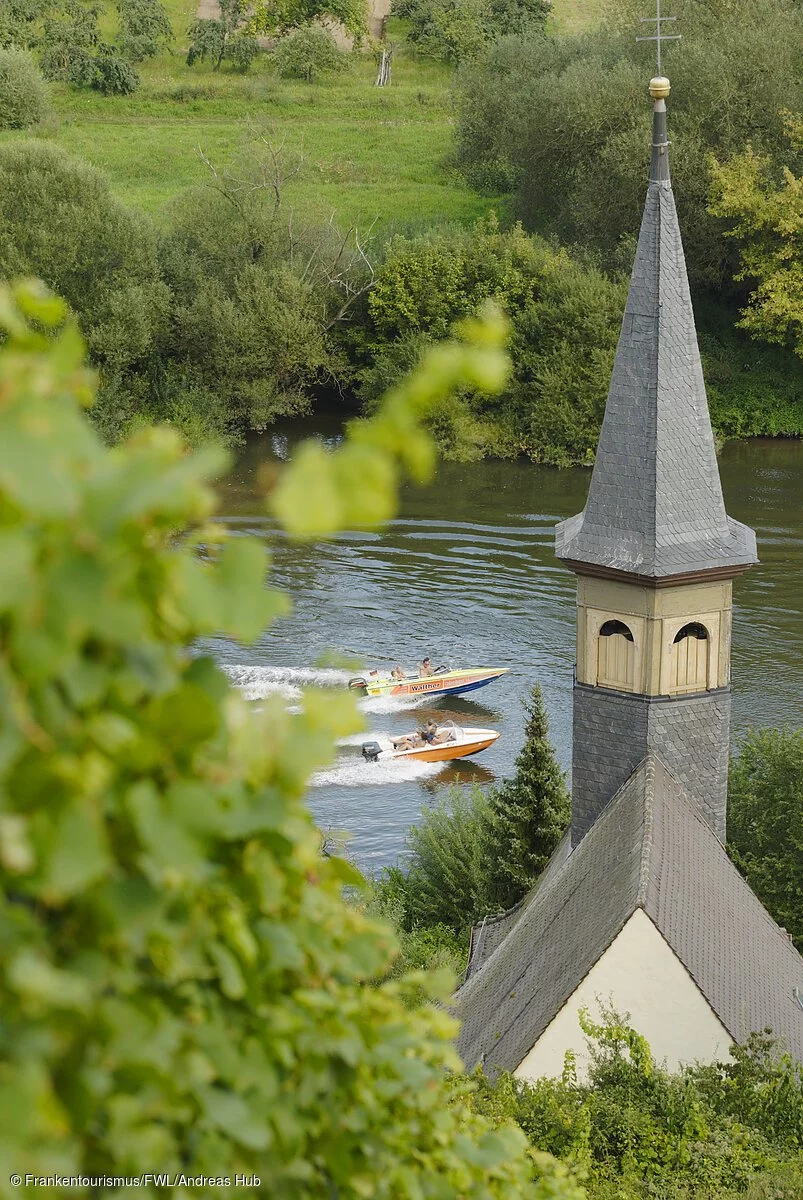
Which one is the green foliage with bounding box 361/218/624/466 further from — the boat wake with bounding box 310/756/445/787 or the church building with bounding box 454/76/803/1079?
the church building with bounding box 454/76/803/1079

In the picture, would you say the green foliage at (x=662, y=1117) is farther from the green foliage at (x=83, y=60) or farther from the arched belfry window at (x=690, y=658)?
the green foliage at (x=83, y=60)

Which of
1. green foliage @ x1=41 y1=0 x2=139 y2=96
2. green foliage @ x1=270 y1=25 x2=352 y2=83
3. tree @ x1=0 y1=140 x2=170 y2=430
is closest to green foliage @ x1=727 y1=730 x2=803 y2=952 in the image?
tree @ x1=0 y1=140 x2=170 y2=430

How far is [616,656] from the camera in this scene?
51.5 ft

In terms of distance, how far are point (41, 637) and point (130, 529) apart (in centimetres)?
23

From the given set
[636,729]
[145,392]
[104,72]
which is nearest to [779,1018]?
[636,729]

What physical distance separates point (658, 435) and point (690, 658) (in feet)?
7.19

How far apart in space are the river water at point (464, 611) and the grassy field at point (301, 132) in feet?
47.2

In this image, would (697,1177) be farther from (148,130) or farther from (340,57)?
(340,57)

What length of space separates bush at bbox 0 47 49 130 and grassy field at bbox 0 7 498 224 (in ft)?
3.11

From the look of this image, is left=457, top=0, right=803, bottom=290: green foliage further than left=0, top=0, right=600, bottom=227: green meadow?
No

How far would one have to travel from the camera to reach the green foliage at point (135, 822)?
2279 millimetres

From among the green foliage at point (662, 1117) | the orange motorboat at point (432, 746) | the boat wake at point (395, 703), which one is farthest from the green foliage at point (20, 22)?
the green foliage at point (662, 1117)

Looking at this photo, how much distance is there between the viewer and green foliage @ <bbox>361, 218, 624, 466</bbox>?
1946 inches

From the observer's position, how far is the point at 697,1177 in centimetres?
1081
